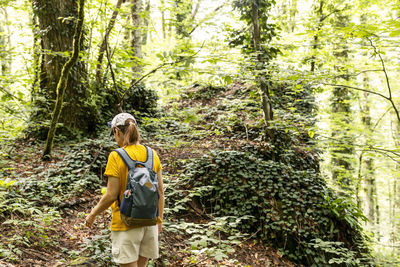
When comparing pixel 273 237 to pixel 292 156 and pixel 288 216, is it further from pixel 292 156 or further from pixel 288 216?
pixel 292 156

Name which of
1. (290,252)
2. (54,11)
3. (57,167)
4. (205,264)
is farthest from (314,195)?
(54,11)

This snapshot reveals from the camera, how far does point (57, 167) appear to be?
18.7ft

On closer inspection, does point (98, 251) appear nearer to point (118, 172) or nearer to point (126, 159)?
point (118, 172)

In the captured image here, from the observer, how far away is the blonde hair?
8.43 feet

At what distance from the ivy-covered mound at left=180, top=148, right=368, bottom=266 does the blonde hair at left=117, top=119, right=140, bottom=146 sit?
2.81 m

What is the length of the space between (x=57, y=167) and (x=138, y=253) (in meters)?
4.12

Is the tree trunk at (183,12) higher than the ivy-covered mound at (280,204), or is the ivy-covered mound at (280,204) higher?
the tree trunk at (183,12)

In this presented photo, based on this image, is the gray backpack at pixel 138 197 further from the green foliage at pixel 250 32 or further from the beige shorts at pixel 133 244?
the green foliage at pixel 250 32

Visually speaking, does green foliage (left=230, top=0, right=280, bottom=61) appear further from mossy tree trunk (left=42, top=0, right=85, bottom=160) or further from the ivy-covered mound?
mossy tree trunk (left=42, top=0, right=85, bottom=160)

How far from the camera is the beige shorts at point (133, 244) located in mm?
2328

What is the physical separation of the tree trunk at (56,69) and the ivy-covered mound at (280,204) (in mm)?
3833

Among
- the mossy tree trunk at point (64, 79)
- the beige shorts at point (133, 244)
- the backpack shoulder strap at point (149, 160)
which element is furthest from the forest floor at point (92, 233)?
the backpack shoulder strap at point (149, 160)

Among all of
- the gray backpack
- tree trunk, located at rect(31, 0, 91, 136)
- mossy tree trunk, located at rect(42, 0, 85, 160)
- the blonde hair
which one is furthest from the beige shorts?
tree trunk, located at rect(31, 0, 91, 136)

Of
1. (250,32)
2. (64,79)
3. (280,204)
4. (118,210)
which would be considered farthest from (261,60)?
(118,210)
